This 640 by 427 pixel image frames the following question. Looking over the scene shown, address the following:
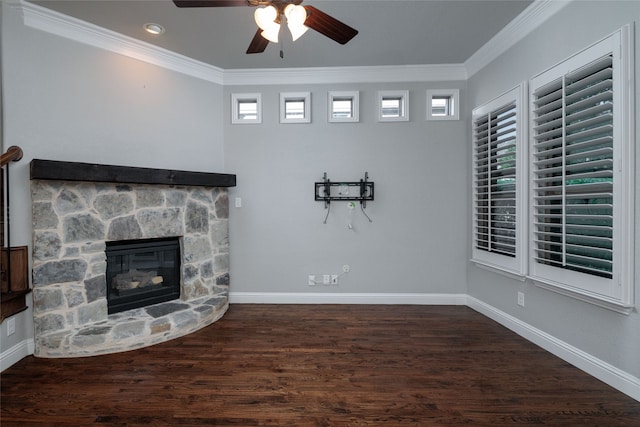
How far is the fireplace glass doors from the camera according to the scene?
119 inches

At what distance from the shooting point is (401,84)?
3.72m

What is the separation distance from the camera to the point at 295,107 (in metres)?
3.90

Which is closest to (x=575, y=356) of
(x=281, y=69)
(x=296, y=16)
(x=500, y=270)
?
(x=500, y=270)

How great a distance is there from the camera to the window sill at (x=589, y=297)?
1.94m

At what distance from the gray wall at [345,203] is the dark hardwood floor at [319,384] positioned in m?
0.91

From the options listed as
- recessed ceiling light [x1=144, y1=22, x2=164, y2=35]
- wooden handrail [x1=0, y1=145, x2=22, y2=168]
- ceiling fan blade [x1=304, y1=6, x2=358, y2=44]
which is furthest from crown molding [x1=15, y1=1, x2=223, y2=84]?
ceiling fan blade [x1=304, y1=6, x2=358, y2=44]

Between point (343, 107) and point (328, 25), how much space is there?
1964mm

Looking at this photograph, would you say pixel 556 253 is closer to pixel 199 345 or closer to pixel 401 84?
pixel 401 84

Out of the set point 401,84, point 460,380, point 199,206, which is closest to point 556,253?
point 460,380

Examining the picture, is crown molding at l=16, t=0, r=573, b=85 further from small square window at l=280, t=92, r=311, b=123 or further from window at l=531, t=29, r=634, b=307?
window at l=531, t=29, r=634, b=307

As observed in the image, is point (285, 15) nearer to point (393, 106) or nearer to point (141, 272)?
point (393, 106)

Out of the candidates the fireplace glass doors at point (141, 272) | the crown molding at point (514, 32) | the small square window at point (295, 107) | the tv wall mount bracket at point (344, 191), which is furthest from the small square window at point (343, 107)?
the fireplace glass doors at point (141, 272)

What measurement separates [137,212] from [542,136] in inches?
152

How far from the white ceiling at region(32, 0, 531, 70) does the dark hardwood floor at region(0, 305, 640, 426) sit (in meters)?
2.98
